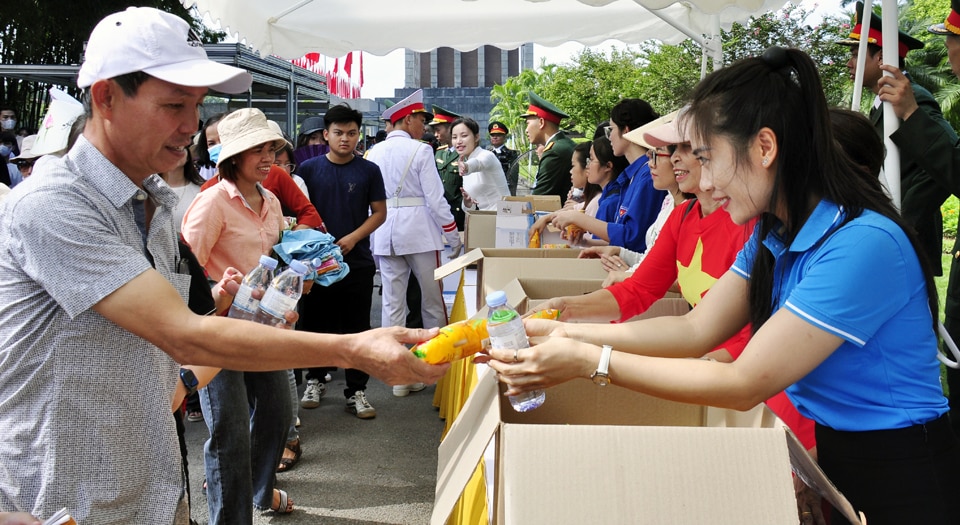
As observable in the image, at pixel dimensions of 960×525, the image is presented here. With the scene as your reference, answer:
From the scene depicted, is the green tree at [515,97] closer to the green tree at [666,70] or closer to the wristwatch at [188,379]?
the green tree at [666,70]

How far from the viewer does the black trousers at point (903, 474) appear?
156cm

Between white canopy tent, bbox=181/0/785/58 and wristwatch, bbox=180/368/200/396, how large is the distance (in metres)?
4.09

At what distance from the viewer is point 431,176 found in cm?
621

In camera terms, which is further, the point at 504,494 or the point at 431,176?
the point at 431,176

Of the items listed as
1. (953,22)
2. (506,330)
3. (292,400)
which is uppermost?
(953,22)

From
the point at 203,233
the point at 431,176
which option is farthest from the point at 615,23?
the point at 203,233

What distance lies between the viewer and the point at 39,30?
1719cm

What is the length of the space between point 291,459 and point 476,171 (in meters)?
4.35

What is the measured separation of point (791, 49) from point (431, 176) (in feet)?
15.2

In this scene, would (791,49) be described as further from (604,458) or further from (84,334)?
(84,334)

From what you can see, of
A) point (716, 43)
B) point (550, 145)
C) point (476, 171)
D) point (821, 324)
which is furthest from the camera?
point (476, 171)

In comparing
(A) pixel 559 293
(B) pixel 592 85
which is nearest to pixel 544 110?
(A) pixel 559 293

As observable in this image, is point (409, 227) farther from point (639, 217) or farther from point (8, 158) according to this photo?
point (8, 158)

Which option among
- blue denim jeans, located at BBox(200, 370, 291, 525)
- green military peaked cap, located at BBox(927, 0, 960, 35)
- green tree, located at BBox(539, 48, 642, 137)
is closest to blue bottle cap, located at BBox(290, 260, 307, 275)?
blue denim jeans, located at BBox(200, 370, 291, 525)
